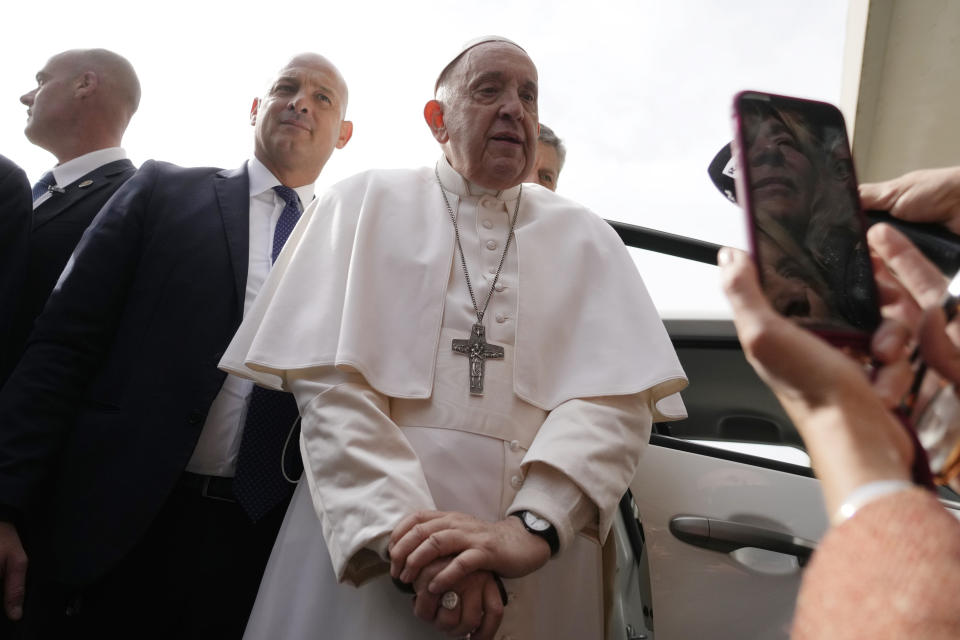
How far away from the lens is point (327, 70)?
122 inches

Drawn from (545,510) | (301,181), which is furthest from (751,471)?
(301,181)

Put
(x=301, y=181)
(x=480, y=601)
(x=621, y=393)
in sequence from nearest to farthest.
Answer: (x=480, y=601), (x=621, y=393), (x=301, y=181)

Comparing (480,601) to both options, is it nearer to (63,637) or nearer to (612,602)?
(612,602)

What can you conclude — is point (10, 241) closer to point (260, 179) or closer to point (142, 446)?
point (260, 179)

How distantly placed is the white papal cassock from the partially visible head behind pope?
0.51ft

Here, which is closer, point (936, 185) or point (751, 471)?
point (936, 185)

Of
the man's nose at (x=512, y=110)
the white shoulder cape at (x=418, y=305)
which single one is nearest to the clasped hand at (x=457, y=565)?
the white shoulder cape at (x=418, y=305)

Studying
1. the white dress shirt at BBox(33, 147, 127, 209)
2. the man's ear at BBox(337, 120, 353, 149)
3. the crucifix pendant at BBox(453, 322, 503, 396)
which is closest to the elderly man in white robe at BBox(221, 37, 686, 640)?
the crucifix pendant at BBox(453, 322, 503, 396)

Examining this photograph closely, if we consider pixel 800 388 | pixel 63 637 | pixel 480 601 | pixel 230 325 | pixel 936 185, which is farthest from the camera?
pixel 230 325

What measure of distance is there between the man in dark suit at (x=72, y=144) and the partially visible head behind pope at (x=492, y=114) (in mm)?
1592

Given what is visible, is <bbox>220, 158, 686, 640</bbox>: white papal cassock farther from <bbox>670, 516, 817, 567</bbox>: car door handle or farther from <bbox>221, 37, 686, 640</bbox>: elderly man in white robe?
<bbox>670, 516, 817, 567</bbox>: car door handle

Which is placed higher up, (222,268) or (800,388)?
(800,388)

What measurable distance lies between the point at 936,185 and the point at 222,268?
196 centimetres

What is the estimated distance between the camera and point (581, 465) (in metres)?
1.66
